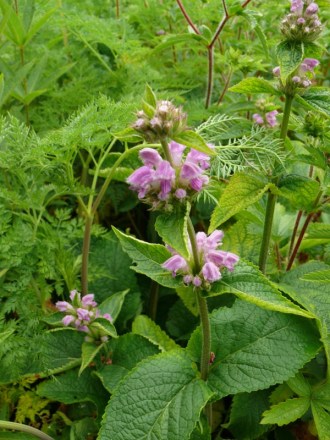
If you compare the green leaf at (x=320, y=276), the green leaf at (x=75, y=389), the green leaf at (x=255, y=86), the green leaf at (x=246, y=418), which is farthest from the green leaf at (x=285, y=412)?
the green leaf at (x=255, y=86)

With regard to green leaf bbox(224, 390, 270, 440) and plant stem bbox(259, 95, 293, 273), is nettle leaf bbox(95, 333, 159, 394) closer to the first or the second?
green leaf bbox(224, 390, 270, 440)

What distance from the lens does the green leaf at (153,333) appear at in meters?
1.22

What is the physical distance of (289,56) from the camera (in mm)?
951

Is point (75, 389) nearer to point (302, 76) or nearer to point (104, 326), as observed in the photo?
point (104, 326)

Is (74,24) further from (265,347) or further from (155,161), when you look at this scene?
(265,347)

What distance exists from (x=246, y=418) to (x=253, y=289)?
453 millimetres

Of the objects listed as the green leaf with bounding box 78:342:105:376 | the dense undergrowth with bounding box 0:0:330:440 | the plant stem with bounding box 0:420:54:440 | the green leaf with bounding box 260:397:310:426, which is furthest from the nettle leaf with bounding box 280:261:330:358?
the plant stem with bounding box 0:420:54:440

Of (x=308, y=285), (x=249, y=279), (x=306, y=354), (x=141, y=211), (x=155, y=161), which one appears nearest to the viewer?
(x=155, y=161)

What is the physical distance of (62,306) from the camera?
1.17 meters

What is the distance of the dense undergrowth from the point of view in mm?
876

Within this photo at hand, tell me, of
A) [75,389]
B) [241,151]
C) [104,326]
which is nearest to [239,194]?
[241,151]

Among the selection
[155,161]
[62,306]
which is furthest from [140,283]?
[155,161]

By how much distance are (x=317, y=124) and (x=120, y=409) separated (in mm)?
673

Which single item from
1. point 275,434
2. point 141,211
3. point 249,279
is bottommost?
point 275,434
